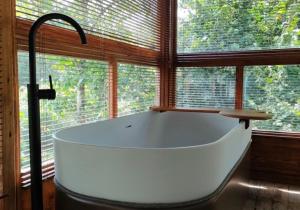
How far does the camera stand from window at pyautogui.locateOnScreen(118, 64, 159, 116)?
9.23 ft

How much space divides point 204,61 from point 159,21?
0.70m

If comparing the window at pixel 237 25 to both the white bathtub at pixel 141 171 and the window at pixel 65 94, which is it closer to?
the window at pixel 65 94

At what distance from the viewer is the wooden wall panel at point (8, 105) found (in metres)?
1.55

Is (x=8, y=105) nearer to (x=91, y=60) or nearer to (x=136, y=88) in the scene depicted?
(x=91, y=60)

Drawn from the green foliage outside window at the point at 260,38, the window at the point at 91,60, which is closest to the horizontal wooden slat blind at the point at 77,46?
the window at the point at 91,60

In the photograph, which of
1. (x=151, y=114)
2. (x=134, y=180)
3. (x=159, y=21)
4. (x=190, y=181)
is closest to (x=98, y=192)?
(x=134, y=180)

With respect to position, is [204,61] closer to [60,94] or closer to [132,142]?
[132,142]

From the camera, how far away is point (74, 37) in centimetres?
211

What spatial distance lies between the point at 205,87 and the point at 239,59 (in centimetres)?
50

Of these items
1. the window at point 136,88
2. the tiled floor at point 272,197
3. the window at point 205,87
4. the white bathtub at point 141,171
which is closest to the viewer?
the white bathtub at point 141,171

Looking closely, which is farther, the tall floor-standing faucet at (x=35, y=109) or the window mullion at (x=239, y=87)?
the window mullion at (x=239, y=87)

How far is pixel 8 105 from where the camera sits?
1.58 meters

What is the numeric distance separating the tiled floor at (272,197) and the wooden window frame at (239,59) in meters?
0.53

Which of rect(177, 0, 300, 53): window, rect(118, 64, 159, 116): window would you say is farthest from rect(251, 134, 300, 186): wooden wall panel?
rect(118, 64, 159, 116): window
